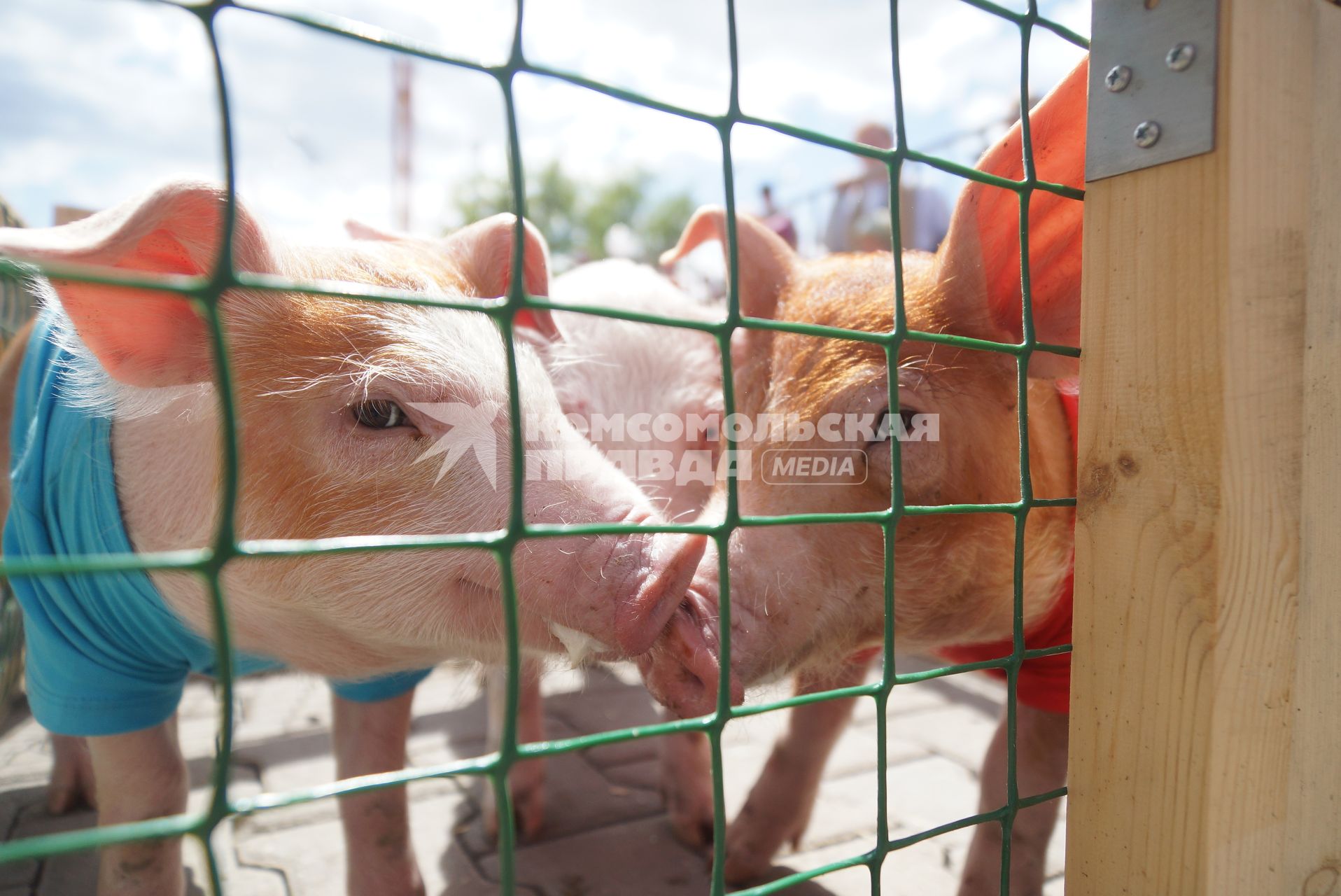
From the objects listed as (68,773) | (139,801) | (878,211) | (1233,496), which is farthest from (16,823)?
(878,211)

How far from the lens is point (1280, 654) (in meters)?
1.04

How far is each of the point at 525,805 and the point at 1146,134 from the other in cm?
246

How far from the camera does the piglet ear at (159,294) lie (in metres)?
1.27

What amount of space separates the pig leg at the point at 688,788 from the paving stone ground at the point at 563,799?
7cm

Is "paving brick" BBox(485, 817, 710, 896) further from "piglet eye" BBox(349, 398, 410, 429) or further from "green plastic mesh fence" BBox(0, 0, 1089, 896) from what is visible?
"piglet eye" BBox(349, 398, 410, 429)

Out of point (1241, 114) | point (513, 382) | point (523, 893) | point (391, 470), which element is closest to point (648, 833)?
point (523, 893)

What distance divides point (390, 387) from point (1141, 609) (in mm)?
1345

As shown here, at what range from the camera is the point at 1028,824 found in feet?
6.86

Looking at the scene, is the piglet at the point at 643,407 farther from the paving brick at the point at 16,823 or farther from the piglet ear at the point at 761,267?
the paving brick at the point at 16,823

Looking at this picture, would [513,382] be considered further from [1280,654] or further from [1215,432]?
[1280,654]

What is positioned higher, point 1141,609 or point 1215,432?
point 1215,432

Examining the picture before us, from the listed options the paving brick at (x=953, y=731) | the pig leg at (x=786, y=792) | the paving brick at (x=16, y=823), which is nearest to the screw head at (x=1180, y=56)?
the pig leg at (x=786, y=792)

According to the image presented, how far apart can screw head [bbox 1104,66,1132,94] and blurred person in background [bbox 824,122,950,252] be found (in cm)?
390

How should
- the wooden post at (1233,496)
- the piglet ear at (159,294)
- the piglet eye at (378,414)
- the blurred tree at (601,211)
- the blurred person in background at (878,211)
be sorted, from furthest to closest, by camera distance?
the blurred tree at (601,211), the blurred person in background at (878,211), the piglet eye at (378,414), the piglet ear at (159,294), the wooden post at (1233,496)
